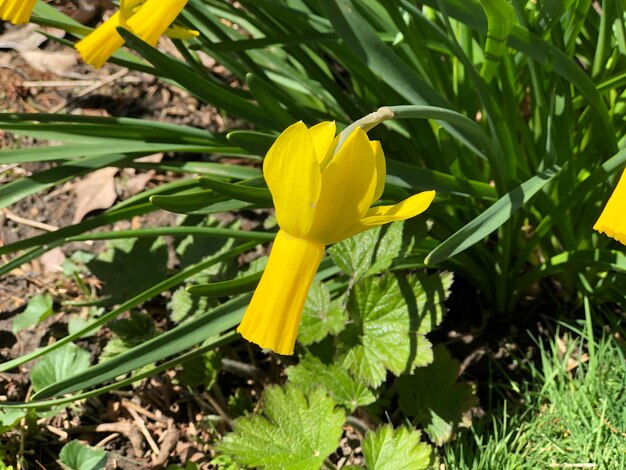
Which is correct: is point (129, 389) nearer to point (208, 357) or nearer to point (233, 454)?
point (208, 357)

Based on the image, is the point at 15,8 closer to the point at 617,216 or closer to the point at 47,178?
the point at 47,178

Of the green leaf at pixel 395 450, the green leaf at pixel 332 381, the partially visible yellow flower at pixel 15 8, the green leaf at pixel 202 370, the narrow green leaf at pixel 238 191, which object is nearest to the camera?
the narrow green leaf at pixel 238 191

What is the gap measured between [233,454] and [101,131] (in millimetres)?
735

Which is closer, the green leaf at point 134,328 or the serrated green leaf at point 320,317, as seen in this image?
the serrated green leaf at point 320,317

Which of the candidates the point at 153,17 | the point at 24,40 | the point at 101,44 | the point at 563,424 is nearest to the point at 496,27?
the point at 153,17

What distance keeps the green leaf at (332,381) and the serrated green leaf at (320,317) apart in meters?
0.06

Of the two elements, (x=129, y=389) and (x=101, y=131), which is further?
(x=129, y=389)

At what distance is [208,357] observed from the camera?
174cm

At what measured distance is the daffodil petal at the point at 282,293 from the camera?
1066 mm

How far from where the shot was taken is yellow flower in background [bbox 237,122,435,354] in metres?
0.98

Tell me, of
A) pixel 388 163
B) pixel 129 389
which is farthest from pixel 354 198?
pixel 129 389

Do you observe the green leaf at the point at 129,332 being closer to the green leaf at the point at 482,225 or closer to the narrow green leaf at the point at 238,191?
the narrow green leaf at the point at 238,191

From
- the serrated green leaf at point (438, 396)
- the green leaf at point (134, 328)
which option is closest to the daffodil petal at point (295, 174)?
the serrated green leaf at point (438, 396)

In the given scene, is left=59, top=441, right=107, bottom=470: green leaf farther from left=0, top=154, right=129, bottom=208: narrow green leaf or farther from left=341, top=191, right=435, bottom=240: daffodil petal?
left=341, top=191, right=435, bottom=240: daffodil petal
